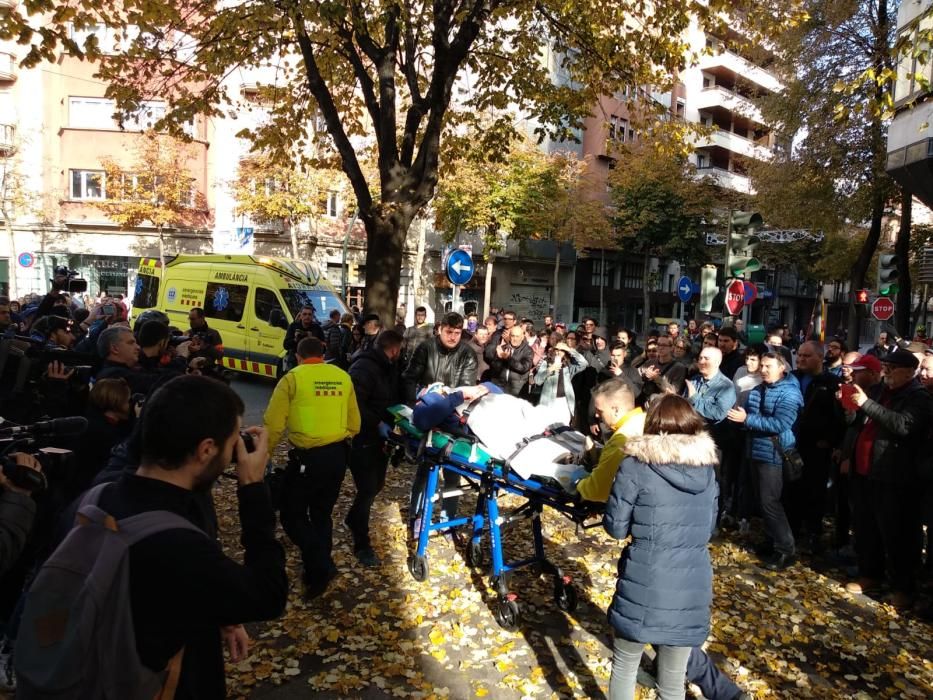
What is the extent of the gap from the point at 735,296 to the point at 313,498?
692 cm

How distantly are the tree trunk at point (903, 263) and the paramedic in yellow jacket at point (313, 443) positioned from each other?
15.3 m

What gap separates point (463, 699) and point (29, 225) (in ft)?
111

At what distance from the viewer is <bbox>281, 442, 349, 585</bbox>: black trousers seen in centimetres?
472

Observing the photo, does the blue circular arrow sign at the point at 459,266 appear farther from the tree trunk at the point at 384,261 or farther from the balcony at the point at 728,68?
the balcony at the point at 728,68

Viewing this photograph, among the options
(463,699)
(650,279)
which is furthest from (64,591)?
(650,279)

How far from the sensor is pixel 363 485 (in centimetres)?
542

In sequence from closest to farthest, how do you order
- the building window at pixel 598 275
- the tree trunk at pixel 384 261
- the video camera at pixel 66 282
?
1. the video camera at pixel 66 282
2. the tree trunk at pixel 384 261
3. the building window at pixel 598 275

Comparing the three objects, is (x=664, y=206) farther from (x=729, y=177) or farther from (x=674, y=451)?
(x=674, y=451)

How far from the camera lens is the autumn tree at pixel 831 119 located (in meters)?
16.3

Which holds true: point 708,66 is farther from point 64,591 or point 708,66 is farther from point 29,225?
point 64,591

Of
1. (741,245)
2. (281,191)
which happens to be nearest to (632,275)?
(281,191)

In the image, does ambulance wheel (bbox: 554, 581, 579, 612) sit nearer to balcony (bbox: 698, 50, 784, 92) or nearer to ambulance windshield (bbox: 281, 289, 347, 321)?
ambulance windshield (bbox: 281, 289, 347, 321)

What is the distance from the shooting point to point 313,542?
477 centimetres

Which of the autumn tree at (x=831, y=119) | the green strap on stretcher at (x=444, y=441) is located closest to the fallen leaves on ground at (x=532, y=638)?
the green strap on stretcher at (x=444, y=441)
